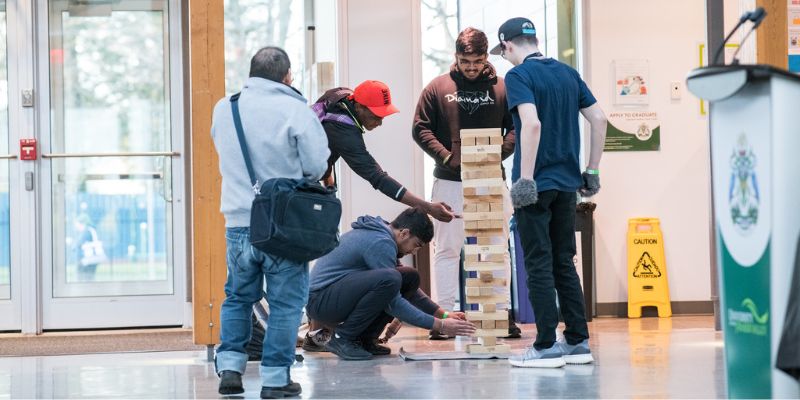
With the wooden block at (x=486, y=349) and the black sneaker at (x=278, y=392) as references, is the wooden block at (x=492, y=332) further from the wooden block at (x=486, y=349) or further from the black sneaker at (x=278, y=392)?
the black sneaker at (x=278, y=392)

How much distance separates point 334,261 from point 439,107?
147 centimetres

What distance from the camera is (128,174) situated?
7238 mm

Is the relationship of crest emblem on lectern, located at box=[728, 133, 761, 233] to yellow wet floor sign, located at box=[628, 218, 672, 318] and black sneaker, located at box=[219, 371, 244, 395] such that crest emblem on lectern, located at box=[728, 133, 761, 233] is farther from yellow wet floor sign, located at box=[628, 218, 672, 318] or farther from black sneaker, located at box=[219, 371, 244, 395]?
yellow wet floor sign, located at box=[628, 218, 672, 318]

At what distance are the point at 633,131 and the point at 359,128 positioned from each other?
288 cm

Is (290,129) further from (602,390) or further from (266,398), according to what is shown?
(602,390)

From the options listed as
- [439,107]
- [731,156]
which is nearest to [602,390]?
[731,156]

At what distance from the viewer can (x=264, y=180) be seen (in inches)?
153

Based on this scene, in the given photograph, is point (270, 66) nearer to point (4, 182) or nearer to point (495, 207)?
point (495, 207)

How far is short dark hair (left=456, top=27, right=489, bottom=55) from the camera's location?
6.05 meters

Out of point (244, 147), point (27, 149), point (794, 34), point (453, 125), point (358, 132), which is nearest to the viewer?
point (244, 147)

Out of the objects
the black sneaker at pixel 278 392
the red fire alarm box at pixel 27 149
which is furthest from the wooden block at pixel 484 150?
the red fire alarm box at pixel 27 149

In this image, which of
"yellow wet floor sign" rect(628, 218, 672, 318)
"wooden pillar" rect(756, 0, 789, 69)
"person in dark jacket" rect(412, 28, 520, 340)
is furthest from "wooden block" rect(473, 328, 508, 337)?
"yellow wet floor sign" rect(628, 218, 672, 318)

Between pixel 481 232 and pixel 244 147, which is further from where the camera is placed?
pixel 481 232

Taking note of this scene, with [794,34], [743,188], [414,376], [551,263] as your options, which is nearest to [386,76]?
[794,34]
